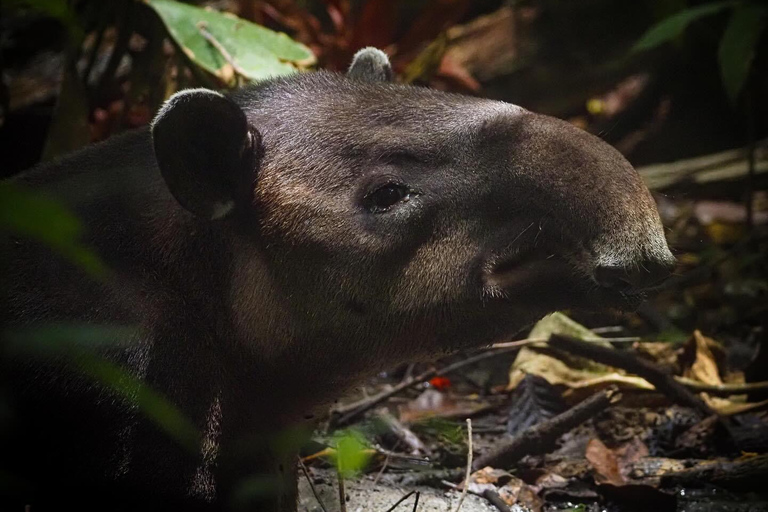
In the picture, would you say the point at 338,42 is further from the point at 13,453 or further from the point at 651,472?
the point at 13,453

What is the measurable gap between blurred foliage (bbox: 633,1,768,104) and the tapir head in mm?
4372

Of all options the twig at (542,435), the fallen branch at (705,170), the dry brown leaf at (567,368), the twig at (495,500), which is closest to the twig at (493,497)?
the twig at (495,500)

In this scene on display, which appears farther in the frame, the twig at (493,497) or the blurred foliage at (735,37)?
the blurred foliage at (735,37)

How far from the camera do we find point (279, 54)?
20.2 feet

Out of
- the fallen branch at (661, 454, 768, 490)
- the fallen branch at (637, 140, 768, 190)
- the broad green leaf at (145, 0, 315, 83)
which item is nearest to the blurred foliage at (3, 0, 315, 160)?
the broad green leaf at (145, 0, 315, 83)

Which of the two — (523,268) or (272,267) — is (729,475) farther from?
(272,267)

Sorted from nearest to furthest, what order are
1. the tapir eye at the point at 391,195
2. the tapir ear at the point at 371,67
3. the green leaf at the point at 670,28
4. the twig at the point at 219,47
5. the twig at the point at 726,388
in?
the tapir eye at the point at 391,195, the tapir ear at the point at 371,67, the twig at the point at 726,388, the twig at the point at 219,47, the green leaf at the point at 670,28

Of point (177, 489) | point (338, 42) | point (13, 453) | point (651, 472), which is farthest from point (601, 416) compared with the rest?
point (338, 42)

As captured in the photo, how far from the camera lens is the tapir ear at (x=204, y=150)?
3.23 metres

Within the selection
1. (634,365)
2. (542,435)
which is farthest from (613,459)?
(634,365)

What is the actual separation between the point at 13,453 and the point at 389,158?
1670 millimetres

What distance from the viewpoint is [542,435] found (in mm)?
4766

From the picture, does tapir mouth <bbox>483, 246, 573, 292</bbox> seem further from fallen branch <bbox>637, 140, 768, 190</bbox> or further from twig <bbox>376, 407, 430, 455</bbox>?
fallen branch <bbox>637, 140, 768, 190</bbox>

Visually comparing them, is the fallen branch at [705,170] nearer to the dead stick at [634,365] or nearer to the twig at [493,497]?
the dead stick at [634,365]
